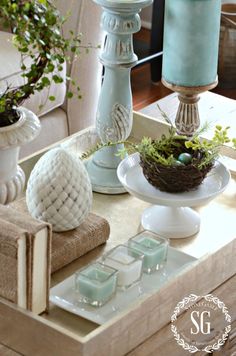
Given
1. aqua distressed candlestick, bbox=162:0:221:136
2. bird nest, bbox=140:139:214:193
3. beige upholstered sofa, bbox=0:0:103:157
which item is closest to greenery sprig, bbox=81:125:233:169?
bird nest, bbox=140:139:214:193

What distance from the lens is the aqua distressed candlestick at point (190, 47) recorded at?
2031mm

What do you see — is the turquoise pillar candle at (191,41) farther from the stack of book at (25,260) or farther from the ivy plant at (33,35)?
the stack of book at (25,260)

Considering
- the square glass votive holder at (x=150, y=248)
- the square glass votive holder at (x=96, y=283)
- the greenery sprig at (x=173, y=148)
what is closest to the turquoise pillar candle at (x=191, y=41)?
the greenery sprig at (x=173, y=148)

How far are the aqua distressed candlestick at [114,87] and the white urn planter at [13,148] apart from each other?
0.81 feet

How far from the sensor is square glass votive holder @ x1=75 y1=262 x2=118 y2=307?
Answer: 1.64 meters

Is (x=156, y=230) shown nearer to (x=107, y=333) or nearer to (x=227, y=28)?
(x=107, y=333)

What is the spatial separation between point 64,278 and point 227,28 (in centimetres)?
209

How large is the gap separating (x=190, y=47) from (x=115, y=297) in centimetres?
68

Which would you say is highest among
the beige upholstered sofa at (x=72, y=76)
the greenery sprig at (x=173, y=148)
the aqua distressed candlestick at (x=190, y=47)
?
the aqua distressed candlestick at (x=190, y=47)

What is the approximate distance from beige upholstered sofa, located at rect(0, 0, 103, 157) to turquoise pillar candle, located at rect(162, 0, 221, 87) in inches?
22.8

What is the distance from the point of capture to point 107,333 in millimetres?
1545

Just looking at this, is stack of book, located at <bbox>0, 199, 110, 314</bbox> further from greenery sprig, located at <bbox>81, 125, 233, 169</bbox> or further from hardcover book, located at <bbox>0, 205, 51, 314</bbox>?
greenery sprig, located at <bbox>81, 125, 233, 169</bbox>

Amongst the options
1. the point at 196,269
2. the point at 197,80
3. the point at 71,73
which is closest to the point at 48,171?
the point at 196,269

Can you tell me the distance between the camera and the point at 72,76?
8.96 feet
